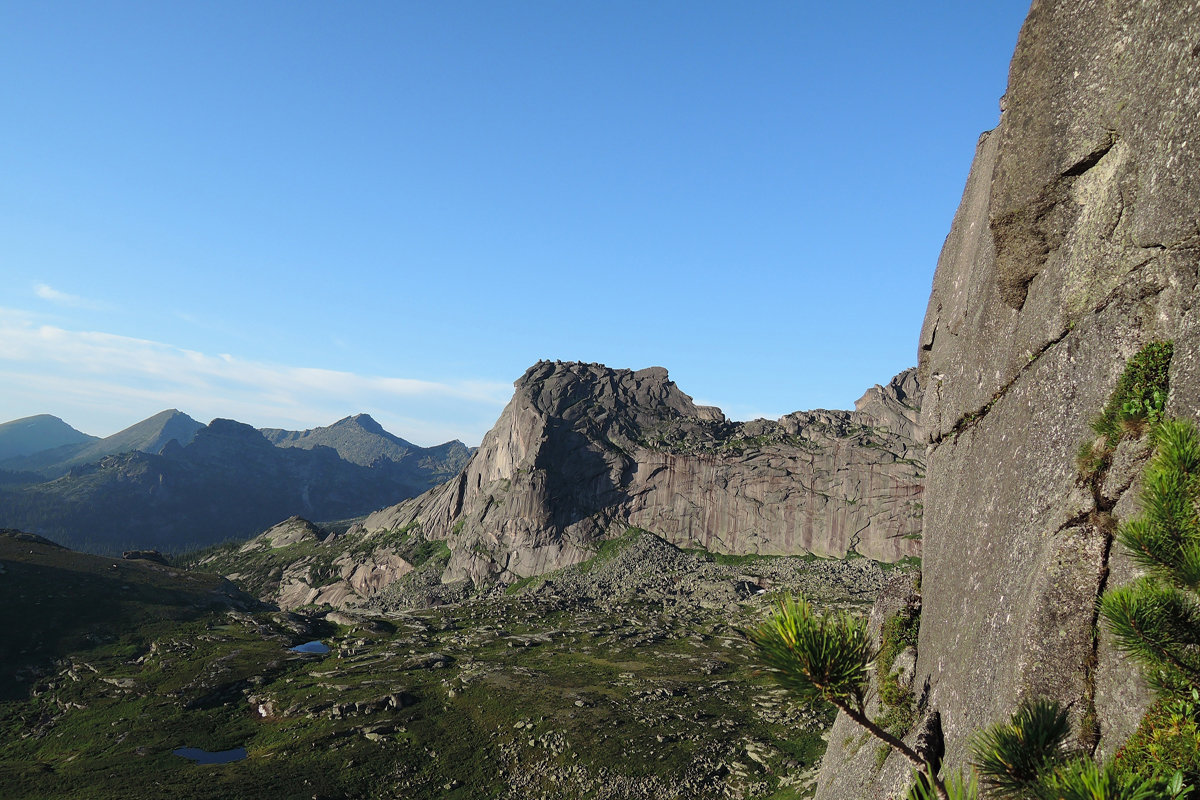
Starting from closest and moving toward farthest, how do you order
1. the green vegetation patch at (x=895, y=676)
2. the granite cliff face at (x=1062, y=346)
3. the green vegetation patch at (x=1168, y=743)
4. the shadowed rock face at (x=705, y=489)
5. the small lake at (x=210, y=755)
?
the green vegetation patch at (x=1168, y=743) < the granite cliff face at (x=1062, y=346) < the green vegetation patch at (x=895, y=676) < the small lake at (x=210, y=755) < the shadowed rock face at (x=705, y=489)

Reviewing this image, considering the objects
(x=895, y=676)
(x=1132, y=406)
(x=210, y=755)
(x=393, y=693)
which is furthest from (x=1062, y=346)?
(x=210, y=755)

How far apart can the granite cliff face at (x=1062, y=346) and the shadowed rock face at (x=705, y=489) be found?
467ft

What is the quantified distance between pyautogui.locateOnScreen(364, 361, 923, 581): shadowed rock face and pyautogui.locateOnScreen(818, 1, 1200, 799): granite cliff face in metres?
142

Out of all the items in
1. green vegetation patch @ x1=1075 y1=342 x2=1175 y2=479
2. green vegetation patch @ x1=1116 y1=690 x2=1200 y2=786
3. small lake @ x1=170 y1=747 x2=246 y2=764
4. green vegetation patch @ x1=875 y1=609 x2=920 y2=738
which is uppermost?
green vegetation patch @ x1=1075 y1=342 x2=1175 y2=479

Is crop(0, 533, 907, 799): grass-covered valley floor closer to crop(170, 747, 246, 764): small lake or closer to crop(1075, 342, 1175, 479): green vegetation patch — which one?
crop(170, 747, 246, 764): small lake

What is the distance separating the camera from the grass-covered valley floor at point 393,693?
58.8 meters

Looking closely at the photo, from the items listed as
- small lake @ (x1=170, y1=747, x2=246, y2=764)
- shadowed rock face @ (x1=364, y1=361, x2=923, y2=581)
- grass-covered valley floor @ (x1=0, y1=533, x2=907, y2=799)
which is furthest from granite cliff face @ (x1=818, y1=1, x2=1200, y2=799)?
shadowed rock face @ (x1=364, y1=361, x2=923, y2=581)

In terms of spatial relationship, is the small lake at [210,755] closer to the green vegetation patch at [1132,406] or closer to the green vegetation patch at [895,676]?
the green vegetation patch at [895,676]

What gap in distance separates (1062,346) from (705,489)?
535ft

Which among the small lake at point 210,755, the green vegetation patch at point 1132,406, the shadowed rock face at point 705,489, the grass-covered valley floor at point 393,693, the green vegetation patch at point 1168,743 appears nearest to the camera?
the green vegetation patch at point 1168,743

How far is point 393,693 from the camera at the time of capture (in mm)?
78750

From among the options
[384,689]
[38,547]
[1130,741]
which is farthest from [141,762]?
[38,547]

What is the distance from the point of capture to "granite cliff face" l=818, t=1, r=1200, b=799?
37.3 ft

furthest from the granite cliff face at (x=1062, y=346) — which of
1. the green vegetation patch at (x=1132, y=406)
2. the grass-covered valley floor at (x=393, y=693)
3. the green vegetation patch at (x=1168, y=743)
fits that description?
the grass-covered valley floor at (x=393, y=693)
